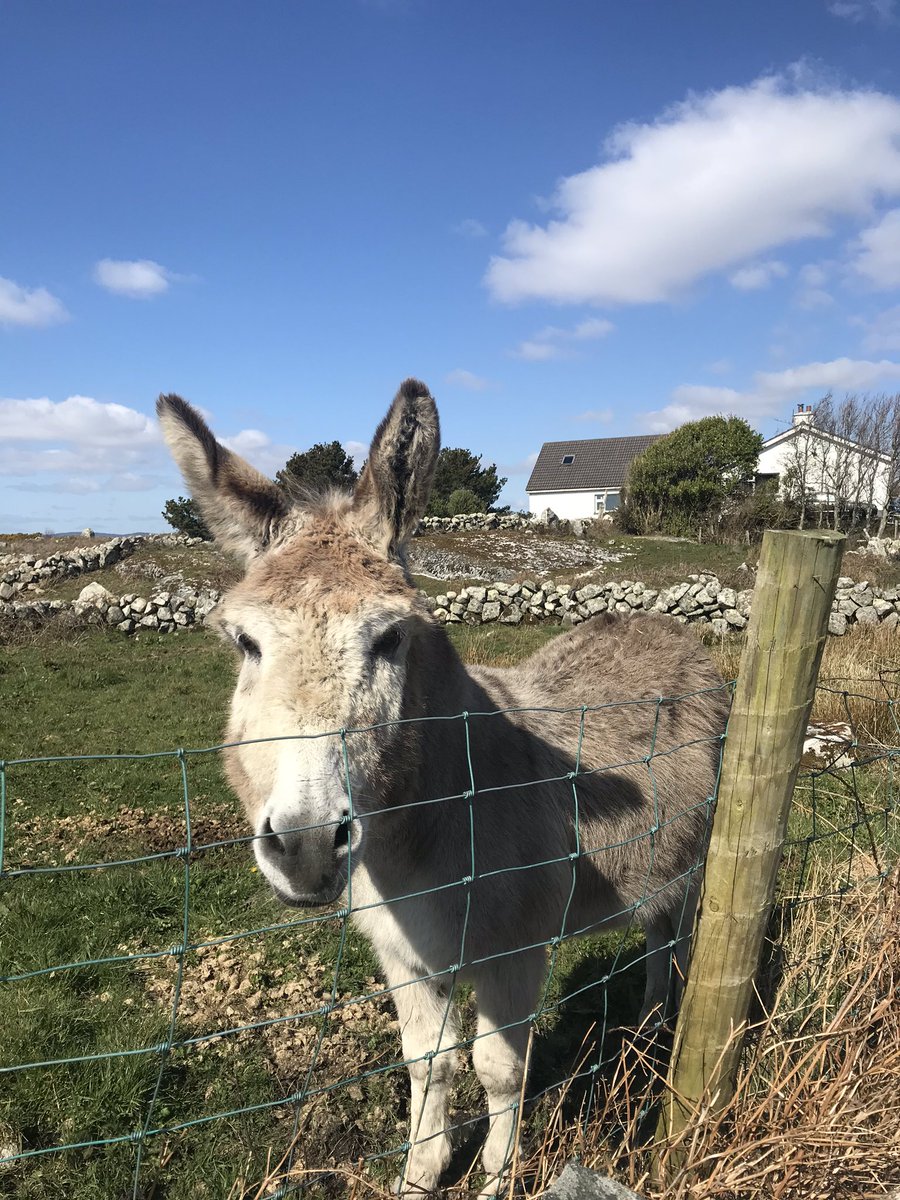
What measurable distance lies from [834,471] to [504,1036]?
1405 inches

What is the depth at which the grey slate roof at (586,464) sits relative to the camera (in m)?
50.2

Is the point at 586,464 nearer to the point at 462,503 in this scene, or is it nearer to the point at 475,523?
the point at 462,503

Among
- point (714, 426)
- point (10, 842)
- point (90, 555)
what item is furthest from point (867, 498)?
point (10, 842)

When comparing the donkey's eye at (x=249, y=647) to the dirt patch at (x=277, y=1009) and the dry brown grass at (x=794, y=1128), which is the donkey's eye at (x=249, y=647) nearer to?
the dry brown grass at (x=794, y=1128)

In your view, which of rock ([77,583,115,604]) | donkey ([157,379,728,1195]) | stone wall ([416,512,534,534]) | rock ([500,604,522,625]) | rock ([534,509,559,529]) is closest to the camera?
donkey ([157,379,728,1195])

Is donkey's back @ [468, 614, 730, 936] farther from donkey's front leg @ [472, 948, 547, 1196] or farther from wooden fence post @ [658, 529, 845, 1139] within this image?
wooden fence post @ [658, 529, 845, 1139]

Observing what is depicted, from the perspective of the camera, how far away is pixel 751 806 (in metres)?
2.40

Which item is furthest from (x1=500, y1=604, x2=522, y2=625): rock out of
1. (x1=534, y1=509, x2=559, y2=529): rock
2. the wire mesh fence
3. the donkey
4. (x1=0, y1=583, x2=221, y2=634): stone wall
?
(x1=534, y1=509, x2=559, y2=529): rock

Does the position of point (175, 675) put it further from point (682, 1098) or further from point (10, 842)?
point (682, 1098)

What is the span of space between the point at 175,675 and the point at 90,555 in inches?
482

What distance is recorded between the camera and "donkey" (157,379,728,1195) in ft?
7.06

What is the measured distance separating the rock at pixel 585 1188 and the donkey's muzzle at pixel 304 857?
0.98 meters

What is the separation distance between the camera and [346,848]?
2.00m

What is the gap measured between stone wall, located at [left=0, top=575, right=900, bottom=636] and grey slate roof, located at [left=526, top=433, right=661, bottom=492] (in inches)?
1288
